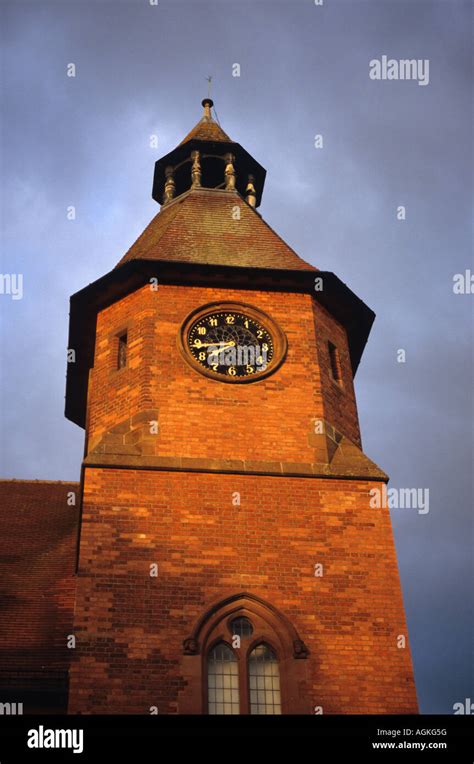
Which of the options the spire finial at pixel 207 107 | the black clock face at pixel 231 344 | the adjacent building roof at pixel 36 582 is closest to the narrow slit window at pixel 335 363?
A: the black clock face at pixel 231 344

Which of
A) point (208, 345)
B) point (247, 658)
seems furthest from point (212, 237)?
point (247, 658)

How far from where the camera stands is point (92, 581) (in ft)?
51.4

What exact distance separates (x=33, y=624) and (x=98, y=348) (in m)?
5.55

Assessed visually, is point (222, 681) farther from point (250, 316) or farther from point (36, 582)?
point (250, 316)

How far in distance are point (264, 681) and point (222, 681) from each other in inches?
25.8

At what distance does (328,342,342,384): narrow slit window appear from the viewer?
20.4 meters

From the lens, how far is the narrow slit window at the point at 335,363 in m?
20.4

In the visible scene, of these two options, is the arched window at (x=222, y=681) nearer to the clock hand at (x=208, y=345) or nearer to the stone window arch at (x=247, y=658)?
the stone window arch at (x=247, y=658)

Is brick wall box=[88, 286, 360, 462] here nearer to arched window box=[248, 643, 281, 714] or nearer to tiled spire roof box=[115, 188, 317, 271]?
tiled spire roof box=[115, 188, 317, 271]

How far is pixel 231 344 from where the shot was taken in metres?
19.4

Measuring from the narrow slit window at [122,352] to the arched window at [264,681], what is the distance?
635 centimetres

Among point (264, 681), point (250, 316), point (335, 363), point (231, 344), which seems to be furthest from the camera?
point (335, 363)
